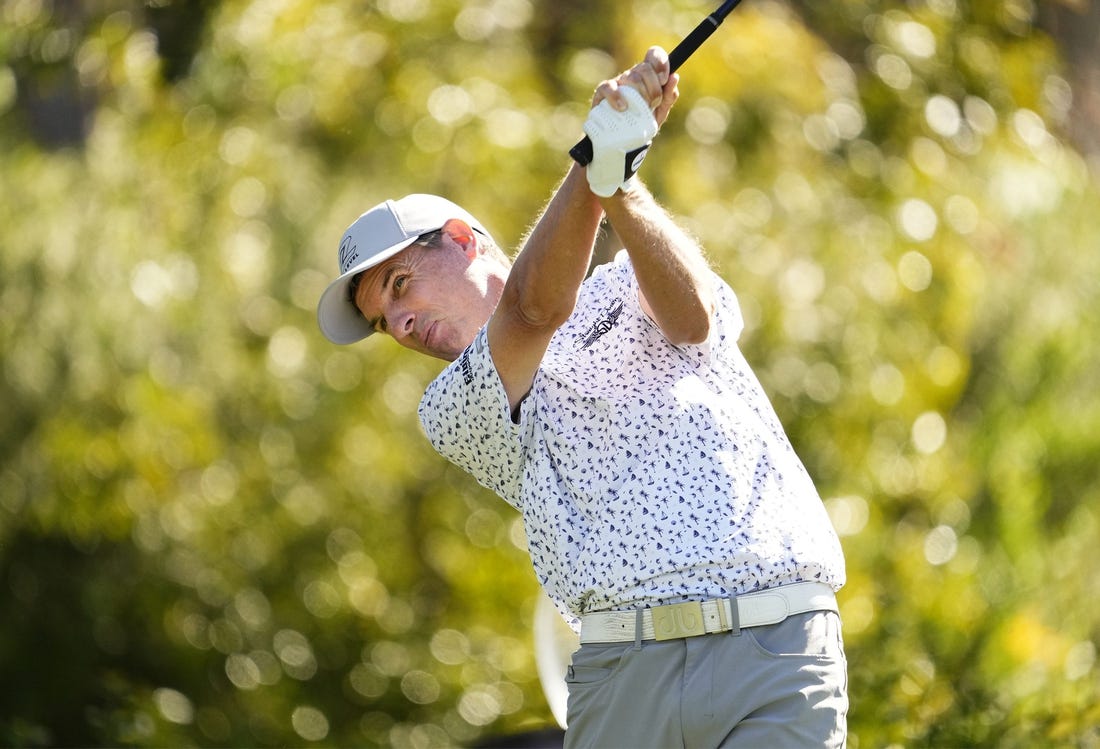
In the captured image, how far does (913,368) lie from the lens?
22.0 feet

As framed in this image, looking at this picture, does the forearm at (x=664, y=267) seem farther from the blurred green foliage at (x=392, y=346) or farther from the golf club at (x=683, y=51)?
the blurred green foliage at (x=392, y=346)

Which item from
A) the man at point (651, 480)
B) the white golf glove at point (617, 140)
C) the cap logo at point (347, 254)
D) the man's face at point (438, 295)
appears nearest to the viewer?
the white golf glove at point (617, 140)

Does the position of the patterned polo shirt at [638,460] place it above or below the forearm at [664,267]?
below

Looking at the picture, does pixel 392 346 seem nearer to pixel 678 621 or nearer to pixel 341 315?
pixel 341 315

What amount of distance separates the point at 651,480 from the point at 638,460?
1.7 inches

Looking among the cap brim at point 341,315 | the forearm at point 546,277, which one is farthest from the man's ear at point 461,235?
the forearm at point 546,277

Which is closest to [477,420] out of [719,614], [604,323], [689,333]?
[604,323]

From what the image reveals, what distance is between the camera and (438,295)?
8.87 feet

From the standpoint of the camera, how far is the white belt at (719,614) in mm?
2301

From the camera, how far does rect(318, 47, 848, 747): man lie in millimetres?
2246

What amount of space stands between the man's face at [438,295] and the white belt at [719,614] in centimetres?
61

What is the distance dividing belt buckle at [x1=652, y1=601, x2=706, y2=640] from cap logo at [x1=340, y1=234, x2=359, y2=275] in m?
0.93

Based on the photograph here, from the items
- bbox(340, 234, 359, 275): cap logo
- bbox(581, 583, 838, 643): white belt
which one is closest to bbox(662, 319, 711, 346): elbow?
bbox(581, 583, 838, 643): white belt

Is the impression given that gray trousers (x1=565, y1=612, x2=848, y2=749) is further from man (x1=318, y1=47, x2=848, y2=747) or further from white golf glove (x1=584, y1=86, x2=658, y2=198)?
white golf glove (x1=584, y1=86, x2=658, y2=198)
